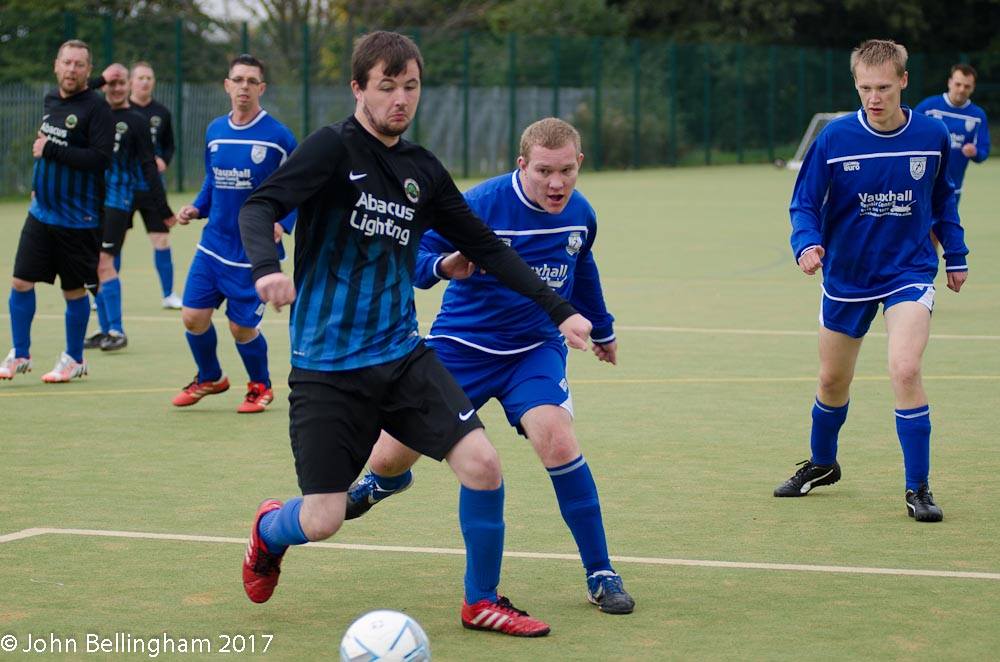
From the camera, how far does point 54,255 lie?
1052 centimetres

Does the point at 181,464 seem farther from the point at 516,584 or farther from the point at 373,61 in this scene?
the point at 373,61

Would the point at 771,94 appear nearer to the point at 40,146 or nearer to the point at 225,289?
the point at 40,146

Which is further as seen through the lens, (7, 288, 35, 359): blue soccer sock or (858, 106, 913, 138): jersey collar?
(7, 288, 35, 359): blue soccer sock

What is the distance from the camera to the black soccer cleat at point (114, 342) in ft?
39.6

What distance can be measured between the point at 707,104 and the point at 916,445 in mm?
38818

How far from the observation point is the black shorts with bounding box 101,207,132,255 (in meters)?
12.9

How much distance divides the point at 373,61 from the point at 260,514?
158 cm

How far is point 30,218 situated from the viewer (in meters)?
10.5

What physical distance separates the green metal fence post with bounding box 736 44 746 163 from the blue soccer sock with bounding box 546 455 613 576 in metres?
41.5

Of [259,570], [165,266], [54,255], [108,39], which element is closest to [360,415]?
[259,570]

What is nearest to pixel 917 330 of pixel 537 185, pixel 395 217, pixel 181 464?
pixel 537 185

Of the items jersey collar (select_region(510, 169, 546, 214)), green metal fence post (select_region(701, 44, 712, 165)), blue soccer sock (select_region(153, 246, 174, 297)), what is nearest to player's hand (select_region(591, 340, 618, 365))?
jersey collar (select_region(510, 169, 546, 214))

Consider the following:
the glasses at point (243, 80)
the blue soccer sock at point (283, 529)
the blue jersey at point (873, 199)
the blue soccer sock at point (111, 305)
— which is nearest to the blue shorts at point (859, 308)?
the blue jersey at point (873, 199)

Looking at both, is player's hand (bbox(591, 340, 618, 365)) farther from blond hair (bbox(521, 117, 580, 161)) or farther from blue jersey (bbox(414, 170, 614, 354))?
blond hair (bbox(521, 117, 580, 161))
